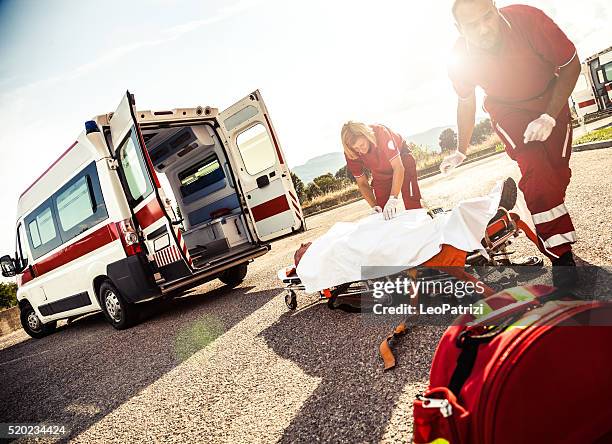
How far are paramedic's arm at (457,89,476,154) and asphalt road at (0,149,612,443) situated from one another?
1.26m

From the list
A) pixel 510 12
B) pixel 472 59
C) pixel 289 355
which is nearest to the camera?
pixel 510 12

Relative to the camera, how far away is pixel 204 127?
22.6 ft

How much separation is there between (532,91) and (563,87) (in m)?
0.16

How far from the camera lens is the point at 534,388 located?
4.00ft

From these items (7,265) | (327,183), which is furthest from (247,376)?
(327,183)

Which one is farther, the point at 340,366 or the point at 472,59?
the point at 340,366

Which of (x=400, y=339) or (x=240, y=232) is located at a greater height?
(x=240, y=232)

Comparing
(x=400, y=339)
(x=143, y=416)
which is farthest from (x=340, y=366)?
(x=143, y=416)

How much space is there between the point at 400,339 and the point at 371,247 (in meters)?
0.63

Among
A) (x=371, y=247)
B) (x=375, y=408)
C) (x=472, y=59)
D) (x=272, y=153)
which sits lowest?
(x=375, y=408)

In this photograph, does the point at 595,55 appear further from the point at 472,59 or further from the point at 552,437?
the point at 552,437

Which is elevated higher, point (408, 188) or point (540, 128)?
point (540, 128)

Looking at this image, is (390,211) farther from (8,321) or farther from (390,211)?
(8,321)

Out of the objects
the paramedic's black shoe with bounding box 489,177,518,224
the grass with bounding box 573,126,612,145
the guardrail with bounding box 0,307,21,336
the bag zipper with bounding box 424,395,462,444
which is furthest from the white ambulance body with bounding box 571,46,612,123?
the guardrail with bounding box 0,307,21,336
